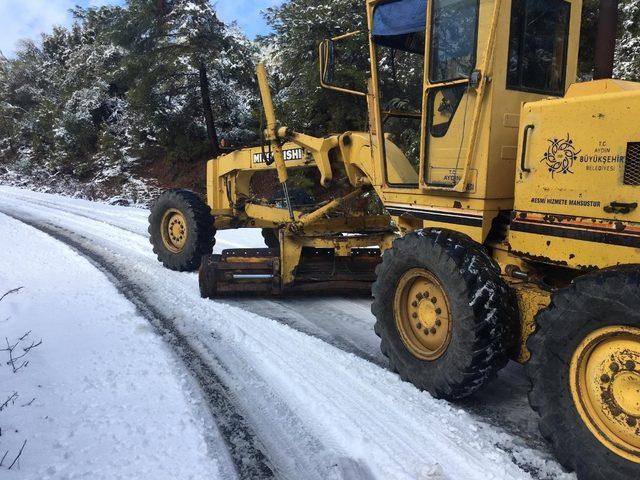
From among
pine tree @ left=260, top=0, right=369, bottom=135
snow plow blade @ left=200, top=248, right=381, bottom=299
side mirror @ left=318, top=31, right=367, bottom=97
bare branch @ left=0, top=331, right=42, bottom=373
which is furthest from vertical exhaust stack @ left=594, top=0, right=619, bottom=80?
pine tree @ left=260, top=0, right=369, bottom=135

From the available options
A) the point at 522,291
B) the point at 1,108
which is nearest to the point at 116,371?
the point at 522,291

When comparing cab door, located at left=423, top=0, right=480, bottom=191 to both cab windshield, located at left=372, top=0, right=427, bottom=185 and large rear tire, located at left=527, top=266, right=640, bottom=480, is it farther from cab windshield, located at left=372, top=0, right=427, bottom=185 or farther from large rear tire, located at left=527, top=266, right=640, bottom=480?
large rear tire, located at left=527, top=266, right=640, bottom=480

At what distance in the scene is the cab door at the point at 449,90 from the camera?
354 cm

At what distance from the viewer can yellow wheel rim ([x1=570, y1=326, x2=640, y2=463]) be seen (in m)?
2.45

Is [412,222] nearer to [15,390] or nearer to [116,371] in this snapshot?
[116,371]

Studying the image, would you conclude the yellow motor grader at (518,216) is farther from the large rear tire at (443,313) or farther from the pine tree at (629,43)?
the pine tree at (629,43)

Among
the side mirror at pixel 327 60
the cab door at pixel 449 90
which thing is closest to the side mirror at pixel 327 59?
the side mirror at pixel 327 60

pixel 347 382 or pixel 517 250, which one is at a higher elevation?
pixel 517 250

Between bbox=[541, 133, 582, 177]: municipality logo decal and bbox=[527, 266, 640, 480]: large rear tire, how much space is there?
2.27 ft

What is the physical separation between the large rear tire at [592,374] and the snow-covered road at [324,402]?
0.86 feet

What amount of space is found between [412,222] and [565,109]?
1.85 m

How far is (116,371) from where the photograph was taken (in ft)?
12.5

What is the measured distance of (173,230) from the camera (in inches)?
293

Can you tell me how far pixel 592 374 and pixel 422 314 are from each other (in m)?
1.31
